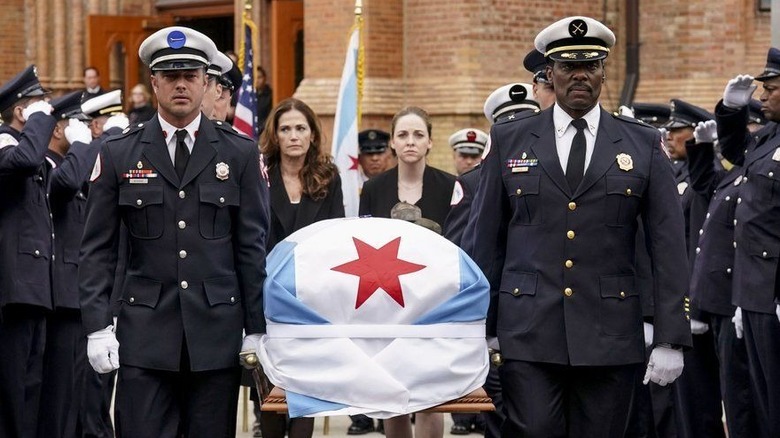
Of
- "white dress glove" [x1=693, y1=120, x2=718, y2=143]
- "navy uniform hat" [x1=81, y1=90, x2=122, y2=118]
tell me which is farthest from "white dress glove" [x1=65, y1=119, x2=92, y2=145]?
"white dress glove" [x1=693, y1=120, x2=718, y2=143]

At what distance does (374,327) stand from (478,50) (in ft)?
34.6

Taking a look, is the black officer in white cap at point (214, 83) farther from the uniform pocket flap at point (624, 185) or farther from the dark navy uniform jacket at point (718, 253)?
the dark navy uniform jacket at point (718, 253)

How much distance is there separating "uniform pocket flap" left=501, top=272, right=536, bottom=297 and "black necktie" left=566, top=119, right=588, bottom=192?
0.38 metres

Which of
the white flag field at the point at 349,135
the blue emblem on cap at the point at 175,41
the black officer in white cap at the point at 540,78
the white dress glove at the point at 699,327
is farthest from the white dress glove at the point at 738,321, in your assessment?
the white flag field at the point at 349,135

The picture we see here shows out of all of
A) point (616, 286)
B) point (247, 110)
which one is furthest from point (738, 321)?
point (247, 110)

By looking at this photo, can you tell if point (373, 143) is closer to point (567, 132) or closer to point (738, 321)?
point (738, 321)

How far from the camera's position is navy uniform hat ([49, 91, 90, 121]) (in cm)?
914

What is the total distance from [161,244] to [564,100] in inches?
64.9

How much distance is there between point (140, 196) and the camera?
6.05 m

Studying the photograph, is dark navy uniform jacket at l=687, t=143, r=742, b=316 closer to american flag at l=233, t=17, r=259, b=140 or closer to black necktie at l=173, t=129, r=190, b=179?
black necktie at l=173, t=129, r=190, b=179

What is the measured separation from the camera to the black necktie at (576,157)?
596 cm

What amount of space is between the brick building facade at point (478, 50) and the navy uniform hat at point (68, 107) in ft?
23.1

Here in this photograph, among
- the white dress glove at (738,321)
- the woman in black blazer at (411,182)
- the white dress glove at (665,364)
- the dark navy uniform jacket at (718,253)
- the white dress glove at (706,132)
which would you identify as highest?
the white dress glove at (706,132)

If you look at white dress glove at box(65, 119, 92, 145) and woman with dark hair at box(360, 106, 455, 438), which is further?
woman with dark hair at box(360, 106, 455, 438)
